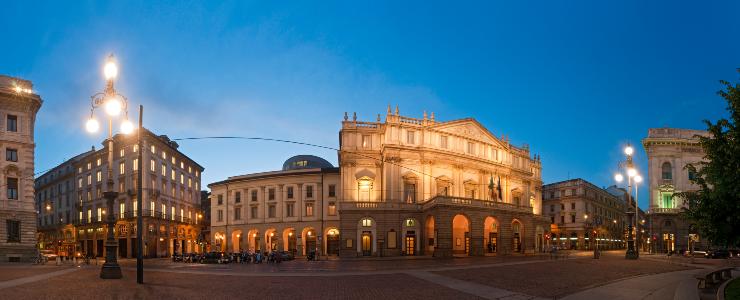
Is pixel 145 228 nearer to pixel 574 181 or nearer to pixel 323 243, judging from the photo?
pixel 323 243

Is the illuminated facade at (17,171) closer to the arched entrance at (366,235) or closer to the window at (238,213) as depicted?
the arched entrance at (366,235)

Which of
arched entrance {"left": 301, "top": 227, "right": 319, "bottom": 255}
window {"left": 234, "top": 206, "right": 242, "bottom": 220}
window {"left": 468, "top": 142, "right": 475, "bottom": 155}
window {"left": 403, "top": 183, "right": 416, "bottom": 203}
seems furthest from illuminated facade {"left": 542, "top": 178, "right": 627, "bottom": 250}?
window {"left": 234, "top": 206, "right": 242, "bottom": 220}

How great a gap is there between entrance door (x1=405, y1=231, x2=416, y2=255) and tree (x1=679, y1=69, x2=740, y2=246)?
4930cm

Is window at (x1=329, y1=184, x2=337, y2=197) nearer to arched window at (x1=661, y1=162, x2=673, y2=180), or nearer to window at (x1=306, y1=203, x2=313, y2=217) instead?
window at (x1=306, y1=203, x2=313, y2=217)

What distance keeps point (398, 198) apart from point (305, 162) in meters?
34.8

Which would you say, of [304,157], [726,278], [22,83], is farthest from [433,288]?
[304,157]

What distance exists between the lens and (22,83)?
5222 cm

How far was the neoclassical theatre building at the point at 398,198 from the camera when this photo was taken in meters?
64.1

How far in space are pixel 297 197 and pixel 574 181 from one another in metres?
68.0

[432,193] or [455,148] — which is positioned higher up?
[455,148]

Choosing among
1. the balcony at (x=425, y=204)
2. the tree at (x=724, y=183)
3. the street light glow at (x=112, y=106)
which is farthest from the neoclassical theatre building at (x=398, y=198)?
the tree at (x=724, y=183)

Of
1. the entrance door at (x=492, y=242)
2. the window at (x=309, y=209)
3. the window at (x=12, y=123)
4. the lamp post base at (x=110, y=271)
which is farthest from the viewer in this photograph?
the window at (x=309, y=209)

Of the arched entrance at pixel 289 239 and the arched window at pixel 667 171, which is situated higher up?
the arched window at pixel 667 171

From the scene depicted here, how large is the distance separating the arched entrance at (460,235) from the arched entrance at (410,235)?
4.70 meters
